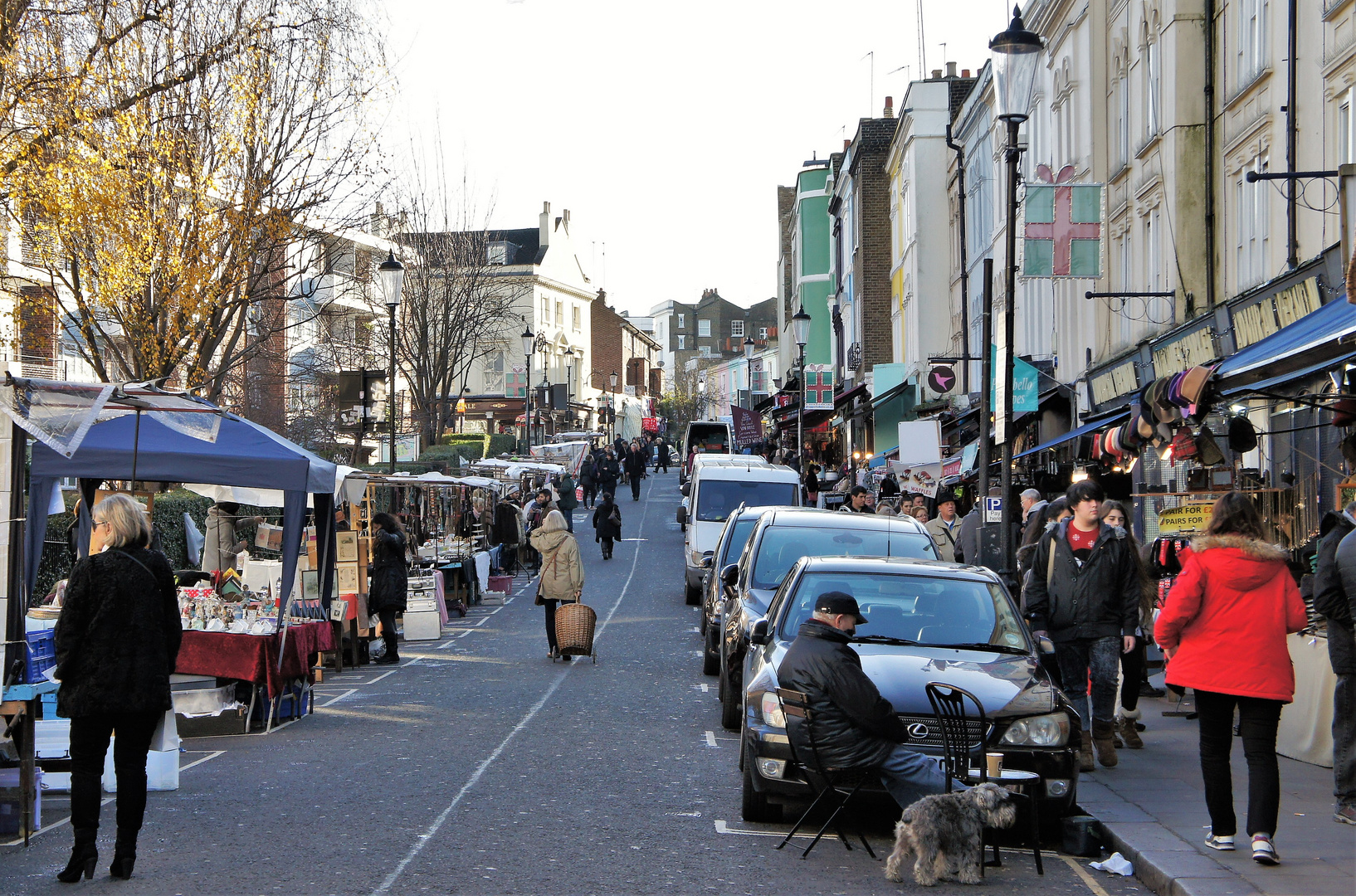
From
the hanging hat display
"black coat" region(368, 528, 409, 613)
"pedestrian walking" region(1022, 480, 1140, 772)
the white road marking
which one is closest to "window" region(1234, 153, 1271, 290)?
the hanging hat display

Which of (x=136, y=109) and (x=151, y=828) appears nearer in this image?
(x=151, y=828)

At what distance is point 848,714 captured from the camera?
729 cm

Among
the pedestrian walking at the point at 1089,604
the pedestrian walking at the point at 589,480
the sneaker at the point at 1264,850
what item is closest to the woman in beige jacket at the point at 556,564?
the pedestrian walking at the point at 1089,604

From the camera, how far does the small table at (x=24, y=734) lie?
7.56 m

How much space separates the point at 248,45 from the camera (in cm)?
1761

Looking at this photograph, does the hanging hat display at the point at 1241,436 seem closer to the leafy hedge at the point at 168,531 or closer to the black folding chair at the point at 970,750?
the black folding chair at the point at 970,750

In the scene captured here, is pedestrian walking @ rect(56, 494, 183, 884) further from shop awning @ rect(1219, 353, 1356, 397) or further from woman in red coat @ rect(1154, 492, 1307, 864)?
shop awning @ rect(1219, 353, 1356, 397)

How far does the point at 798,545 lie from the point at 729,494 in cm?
1203

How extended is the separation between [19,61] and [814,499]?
2468cm

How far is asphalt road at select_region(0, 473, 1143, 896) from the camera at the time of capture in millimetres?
6934

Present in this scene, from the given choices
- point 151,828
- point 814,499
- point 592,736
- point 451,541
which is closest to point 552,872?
point 151,828

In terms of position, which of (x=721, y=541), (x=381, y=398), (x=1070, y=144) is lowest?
(x=721, y=541)

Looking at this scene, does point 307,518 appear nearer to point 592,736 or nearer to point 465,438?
point 592,736

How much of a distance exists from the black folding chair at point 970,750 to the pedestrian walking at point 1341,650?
177cm
